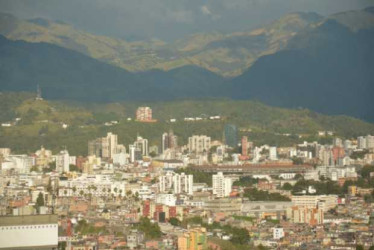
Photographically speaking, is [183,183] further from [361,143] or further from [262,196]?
[361,143]

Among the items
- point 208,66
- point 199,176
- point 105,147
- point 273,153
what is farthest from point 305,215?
point 208,66

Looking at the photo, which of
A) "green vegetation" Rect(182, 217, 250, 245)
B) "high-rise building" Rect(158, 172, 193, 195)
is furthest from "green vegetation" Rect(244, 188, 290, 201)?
"green vegetation" Rect(182, 217, 250, 245)

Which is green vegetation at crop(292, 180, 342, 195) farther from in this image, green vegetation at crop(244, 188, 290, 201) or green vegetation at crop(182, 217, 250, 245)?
green vegetation at crop(182, 217, 250, 245)

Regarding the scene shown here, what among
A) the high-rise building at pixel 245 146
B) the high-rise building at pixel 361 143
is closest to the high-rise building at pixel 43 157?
the high-rise building at pixel 245 146

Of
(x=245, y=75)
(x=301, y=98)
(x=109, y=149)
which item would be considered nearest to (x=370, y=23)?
(x=301, y=98)

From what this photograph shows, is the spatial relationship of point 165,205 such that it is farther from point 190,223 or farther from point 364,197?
point 364,197
